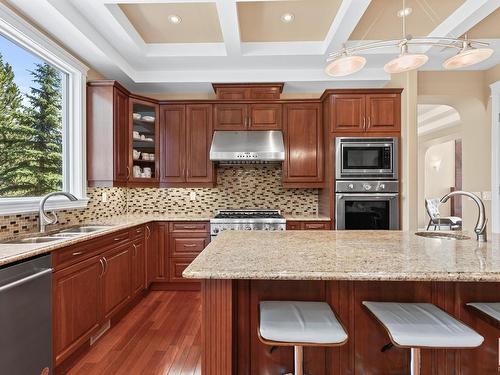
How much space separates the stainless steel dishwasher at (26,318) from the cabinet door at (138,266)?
127cm

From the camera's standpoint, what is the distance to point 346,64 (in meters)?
1.96

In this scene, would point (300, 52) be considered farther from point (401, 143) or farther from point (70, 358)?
point (70, 358)

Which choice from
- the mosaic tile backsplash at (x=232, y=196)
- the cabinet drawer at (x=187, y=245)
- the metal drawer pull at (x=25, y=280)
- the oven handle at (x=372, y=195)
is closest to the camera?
the metal drawer pull at (x=25, y=280)

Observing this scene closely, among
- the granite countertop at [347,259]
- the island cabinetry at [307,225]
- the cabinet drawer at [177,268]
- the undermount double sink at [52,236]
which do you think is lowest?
the cabinet drawer at [177,268]

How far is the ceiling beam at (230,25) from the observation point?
8.24ft

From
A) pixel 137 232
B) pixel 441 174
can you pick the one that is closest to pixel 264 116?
pixel 137 232

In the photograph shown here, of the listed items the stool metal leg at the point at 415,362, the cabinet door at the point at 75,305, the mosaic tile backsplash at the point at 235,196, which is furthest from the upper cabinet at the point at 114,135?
the stool metal leg at the point at 415,362

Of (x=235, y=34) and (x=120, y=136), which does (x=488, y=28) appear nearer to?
(x=235, y=34)

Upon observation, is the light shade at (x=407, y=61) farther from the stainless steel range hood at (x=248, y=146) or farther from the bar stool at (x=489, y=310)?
the stainless steel range hood at (x=248, y=146)

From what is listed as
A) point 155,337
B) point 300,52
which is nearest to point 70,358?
point 155,337

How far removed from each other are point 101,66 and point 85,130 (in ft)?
2.59

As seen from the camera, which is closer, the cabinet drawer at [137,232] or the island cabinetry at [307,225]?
the cabinet drawer at [137,232]

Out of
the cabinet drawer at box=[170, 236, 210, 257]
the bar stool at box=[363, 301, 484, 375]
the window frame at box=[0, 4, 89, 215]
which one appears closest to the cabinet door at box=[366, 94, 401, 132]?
the cabinet drawer at box=[170, 236, 210, 257]

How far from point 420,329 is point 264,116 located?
310 cm
